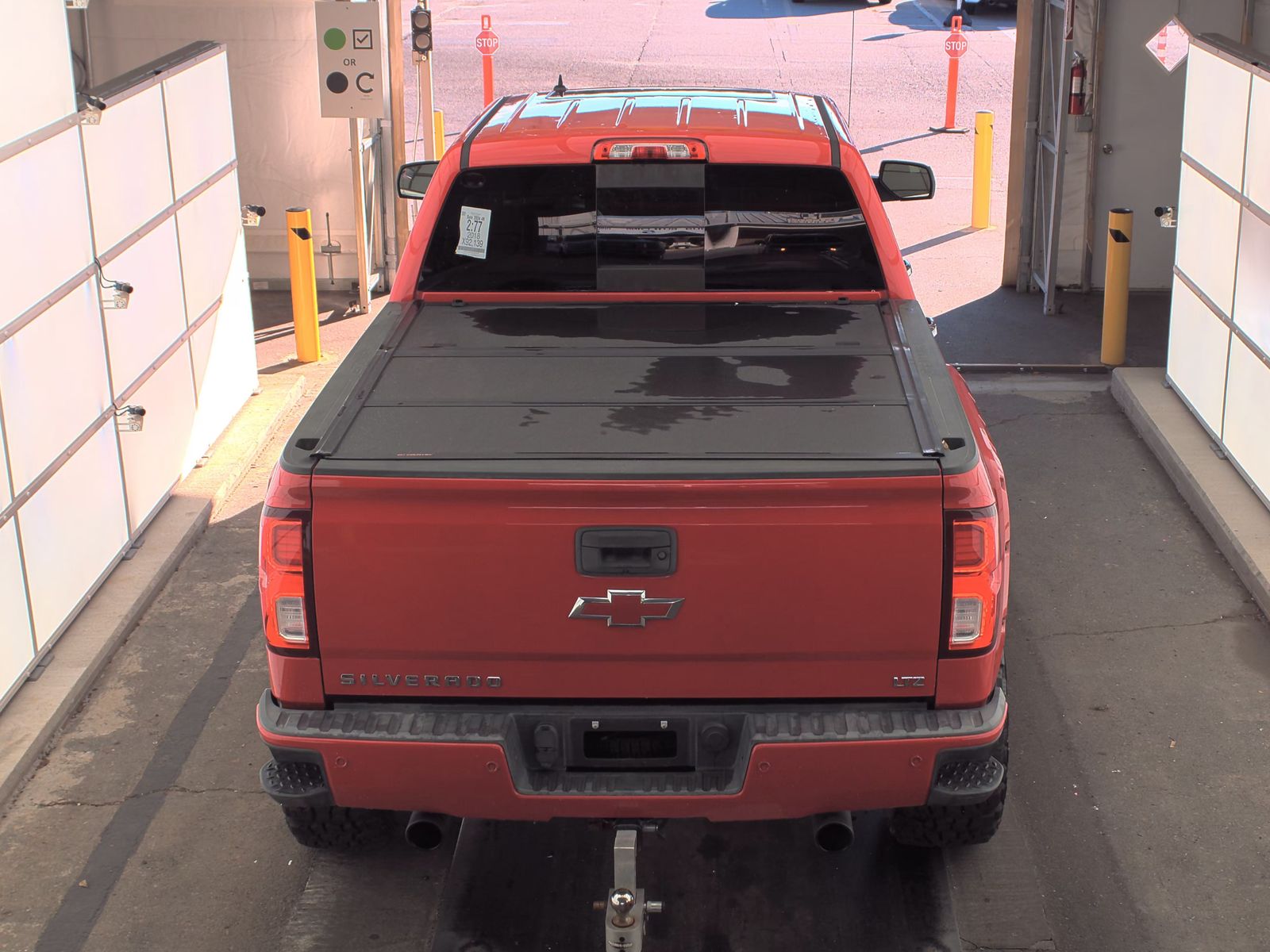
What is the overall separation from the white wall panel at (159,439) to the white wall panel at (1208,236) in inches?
230

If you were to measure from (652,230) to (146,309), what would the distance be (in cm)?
327

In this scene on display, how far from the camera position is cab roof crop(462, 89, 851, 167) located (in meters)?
5.78

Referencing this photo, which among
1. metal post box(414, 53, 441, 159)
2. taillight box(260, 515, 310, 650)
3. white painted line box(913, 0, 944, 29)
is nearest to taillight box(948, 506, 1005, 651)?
taillight box(260, 515, 310, 650)

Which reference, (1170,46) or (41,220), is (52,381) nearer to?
(41,220)

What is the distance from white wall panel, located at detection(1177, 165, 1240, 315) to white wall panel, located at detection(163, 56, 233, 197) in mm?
5845

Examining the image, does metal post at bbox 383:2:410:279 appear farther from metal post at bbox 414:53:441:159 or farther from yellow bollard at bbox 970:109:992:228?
yellow bollard at bbox 970:109:992:228

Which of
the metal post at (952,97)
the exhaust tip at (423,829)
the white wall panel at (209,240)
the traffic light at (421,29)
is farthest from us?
the metal post at (952,97)

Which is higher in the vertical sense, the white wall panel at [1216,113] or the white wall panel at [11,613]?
the white wall panel at [1216,113]

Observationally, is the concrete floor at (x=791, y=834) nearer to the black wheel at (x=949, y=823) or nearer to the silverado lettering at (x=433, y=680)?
the black wheel at (x=949, y=823)

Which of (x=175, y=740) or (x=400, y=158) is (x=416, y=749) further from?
(x=400, y=158)

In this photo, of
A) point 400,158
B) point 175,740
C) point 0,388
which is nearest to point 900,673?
point 175,740

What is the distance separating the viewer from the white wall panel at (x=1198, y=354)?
8459mm

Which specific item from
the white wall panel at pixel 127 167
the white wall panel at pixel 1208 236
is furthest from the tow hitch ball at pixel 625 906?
the white wall panel at pixel 1208 236

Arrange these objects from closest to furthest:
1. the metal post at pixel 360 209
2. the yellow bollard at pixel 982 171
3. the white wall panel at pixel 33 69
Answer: the white wall panel at pixel 33 69
the metal post at pixel 360 209
the yellow bollard at pixel 982 171
